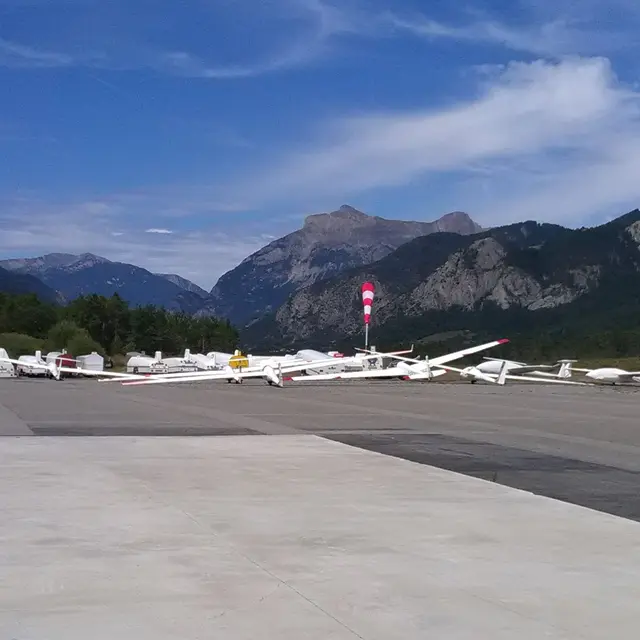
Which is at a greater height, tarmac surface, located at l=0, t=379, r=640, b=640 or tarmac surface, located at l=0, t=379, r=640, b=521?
tarmac surface, located at l=0, t=379, r=640, b=640

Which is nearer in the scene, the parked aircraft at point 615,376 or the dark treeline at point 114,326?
the parked aircraft at point 615,376

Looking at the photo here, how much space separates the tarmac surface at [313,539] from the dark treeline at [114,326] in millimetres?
139730

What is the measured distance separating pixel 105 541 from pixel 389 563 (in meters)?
2.46

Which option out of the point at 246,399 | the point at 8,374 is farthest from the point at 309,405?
the point at 8,374

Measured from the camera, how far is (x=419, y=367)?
63406 millimetres

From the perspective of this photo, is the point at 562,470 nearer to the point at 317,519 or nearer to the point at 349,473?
the point at 349,473

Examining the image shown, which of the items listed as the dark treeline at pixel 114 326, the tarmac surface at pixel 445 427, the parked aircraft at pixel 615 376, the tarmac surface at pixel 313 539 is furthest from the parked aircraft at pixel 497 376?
the dark treeline at pixel 114 326

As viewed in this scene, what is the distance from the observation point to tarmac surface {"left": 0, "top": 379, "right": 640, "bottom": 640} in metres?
5.48

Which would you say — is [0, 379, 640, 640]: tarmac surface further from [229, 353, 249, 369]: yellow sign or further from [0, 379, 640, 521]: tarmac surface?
[229, 353, 249, 369]: yellow sign

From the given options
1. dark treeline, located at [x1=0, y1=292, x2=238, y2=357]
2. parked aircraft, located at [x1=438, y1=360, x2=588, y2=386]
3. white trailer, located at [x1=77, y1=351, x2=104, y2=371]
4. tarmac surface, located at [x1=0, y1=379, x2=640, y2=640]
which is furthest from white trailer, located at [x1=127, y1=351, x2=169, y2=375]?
dark treeline, located at [x1=0, y1=292, x2=238, y2=357]

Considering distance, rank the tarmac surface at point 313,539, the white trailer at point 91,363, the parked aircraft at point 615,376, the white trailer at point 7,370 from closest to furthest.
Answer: the tarmac surface at point 313,539
the parked aircraft at point 615,376
the white trailer at point 7,370
the white trailer at point 91,363

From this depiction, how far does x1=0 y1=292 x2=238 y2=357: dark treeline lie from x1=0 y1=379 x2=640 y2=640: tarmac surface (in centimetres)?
13973

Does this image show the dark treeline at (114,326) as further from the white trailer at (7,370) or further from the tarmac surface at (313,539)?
the tarmac surface at (313,539)

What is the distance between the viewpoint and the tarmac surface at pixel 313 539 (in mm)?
5484
